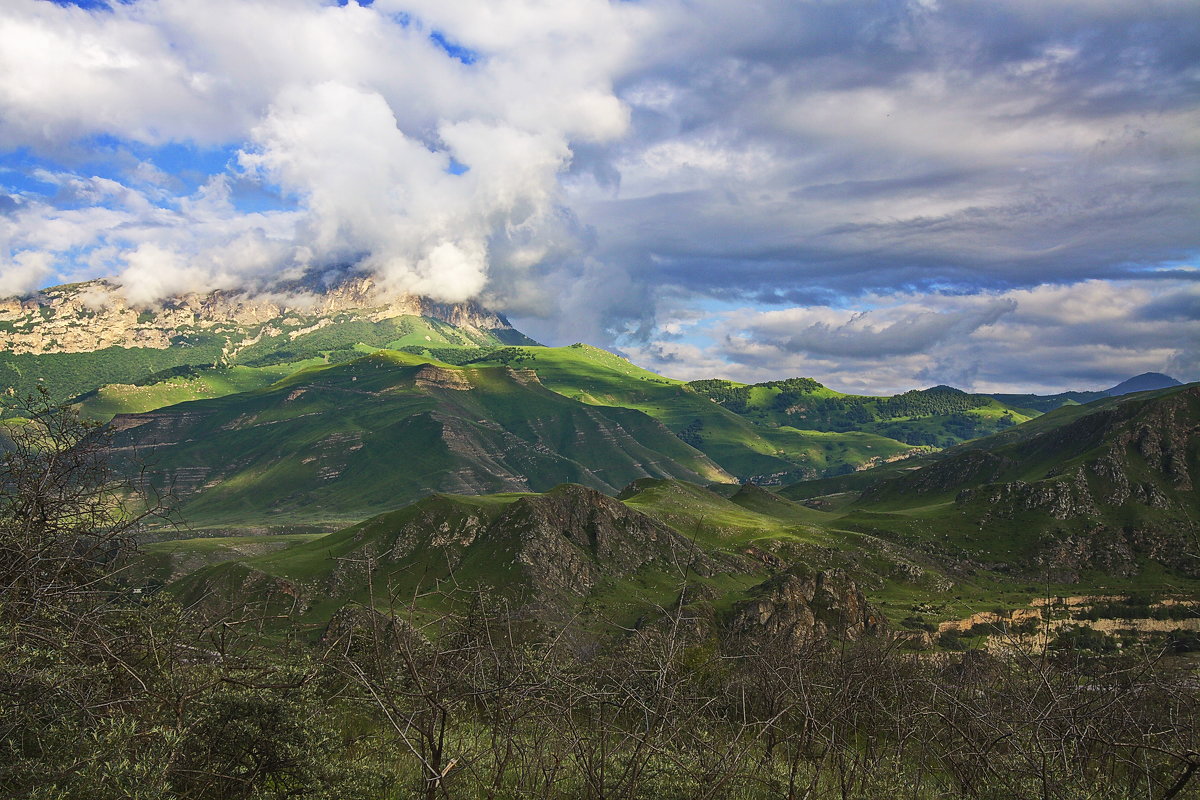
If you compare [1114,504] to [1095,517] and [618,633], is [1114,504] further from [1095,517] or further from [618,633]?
[618,633]

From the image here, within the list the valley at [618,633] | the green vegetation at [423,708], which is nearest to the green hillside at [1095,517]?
the valley at [618,633]

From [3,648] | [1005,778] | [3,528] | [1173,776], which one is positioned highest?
[3,528]

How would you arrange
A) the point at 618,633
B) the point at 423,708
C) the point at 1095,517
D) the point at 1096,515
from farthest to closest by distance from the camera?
the point at 1096,515 → the point at 1095,517 → the point at 618,633 → the point at 423,708

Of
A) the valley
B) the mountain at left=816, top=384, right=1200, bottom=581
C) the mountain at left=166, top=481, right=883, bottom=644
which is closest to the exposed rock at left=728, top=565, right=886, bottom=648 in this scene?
the mountain at left=166, top=481, right=883, bottom=644

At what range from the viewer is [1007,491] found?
194 meters

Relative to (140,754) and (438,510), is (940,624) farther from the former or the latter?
(140,754)

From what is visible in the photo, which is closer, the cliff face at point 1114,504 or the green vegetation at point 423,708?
the green vegetation at point 423,708

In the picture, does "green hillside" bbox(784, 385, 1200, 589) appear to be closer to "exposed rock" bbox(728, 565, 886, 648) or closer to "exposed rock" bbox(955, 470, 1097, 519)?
"exposed rock" bbox(955, 470, 1097, 519)

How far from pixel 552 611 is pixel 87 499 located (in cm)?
9399

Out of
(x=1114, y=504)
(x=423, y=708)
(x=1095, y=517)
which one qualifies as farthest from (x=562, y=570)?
(x=1114, y=504)

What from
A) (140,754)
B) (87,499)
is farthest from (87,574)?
(140,754)

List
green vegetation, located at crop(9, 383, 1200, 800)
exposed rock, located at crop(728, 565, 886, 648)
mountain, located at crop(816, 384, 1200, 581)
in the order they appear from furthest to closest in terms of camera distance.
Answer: mountain, located at crop(816, 384, 1200, 581) → exposed rock, located at crop(728, 565, 886, 648) → green vegetation, located at crop(9, 383, 1200, 800)

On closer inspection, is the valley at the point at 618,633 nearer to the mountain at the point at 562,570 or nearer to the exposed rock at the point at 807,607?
the exposed rock at the point at 807,607

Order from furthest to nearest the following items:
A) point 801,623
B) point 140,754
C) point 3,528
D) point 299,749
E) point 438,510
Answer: point 438,510 → point 801,623 → point 3,528 → point 299,749 → point 140,754
